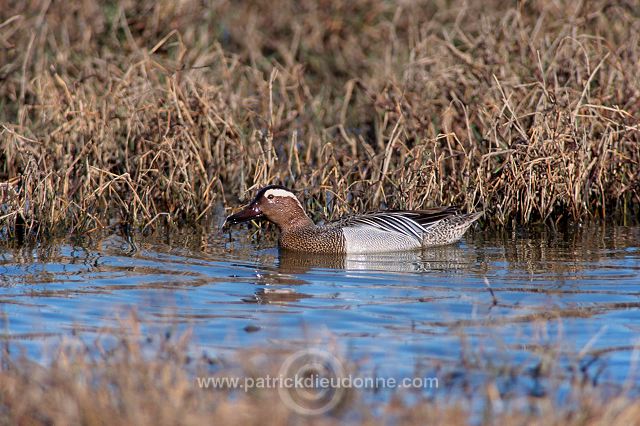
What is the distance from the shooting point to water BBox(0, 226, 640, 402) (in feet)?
16.3

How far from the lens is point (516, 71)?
9352 mm

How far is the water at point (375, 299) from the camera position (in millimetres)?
4953

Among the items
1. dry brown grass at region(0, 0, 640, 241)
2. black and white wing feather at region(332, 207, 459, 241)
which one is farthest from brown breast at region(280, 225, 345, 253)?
dry brown grass at region(0, 0, 640, 241)

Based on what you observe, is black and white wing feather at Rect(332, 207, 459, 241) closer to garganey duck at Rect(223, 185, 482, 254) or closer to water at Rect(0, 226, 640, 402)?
garganey duck at Rect(223, 185, 482, 254)

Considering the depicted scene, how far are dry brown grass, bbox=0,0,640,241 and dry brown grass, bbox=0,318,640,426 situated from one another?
3.70m

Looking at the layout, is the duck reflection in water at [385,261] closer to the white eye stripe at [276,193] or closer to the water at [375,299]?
the water at [375,299]

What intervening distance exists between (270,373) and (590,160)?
16.8 ft

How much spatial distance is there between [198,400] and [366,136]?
258 inches

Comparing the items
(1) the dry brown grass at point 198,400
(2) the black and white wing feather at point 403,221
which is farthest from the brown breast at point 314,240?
(1) the dry brown grass at point 198,400

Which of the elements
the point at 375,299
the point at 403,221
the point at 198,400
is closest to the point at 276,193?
the point at 403,221

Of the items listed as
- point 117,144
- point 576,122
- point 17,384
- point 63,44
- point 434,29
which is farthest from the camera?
point 434,29

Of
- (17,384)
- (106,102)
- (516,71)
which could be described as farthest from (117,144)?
(17,384)

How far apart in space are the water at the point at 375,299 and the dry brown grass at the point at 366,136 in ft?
1.40

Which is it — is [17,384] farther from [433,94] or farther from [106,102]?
[433,94]
